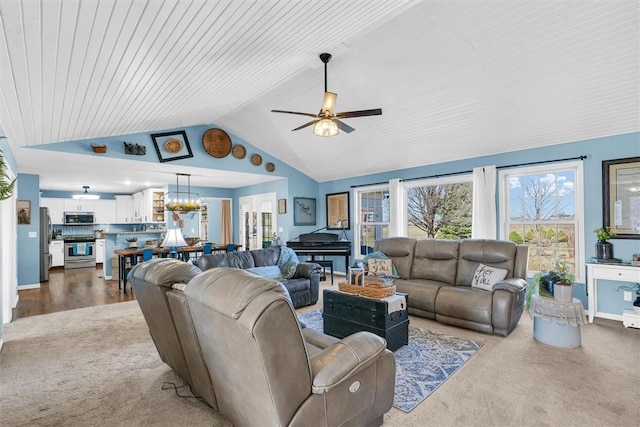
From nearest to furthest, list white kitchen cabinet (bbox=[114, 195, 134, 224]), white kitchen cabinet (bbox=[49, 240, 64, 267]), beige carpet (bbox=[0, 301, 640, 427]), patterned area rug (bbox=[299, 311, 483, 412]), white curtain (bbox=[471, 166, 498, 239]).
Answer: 1. beige carpet (bbox=[0, 301, 640, 427])
2. patterned area rug (bbox=[299, 311, 483, 412])
3. white curtain (bbox=[471, 166, 498, 239])
4. white kitchen cabinet (bbox=[49, 240, 64, 267])
5. white kitchen cabinet (bbox=[114, 195, 134, 224])

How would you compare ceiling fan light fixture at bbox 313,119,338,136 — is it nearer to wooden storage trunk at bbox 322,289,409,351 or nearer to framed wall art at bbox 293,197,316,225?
wooden storage trunk at bbox 322,289,409,351

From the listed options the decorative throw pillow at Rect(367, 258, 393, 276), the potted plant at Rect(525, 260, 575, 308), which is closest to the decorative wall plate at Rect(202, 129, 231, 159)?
the decorative throw pillow at Rect(367, 258, 393, 276)

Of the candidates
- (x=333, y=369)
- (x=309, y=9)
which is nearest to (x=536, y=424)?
(x=333, y=369)

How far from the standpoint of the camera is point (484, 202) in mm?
5012

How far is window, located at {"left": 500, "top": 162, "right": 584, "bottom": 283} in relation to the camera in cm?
440

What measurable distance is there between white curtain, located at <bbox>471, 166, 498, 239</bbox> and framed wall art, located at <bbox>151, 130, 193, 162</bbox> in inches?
196

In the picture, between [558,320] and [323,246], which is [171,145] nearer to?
[323,246]

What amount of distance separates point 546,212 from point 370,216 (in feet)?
10.6

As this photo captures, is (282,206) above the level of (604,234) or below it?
above

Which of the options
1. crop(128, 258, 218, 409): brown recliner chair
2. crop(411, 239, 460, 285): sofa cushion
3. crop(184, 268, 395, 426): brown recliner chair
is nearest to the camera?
crop(184, 268, 395, 426): brown recliner chair

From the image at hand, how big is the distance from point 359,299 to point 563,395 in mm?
1710

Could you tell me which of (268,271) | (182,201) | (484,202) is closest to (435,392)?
(268,271)

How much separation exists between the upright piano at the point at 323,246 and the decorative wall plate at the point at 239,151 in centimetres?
208

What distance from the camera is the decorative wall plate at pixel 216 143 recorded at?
6059 mm
